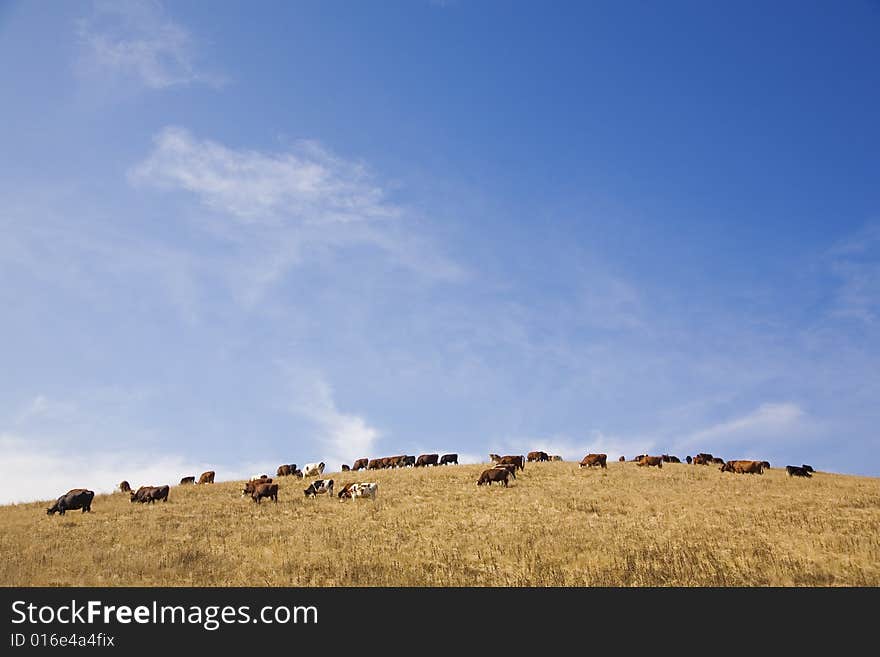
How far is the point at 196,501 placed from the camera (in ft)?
111

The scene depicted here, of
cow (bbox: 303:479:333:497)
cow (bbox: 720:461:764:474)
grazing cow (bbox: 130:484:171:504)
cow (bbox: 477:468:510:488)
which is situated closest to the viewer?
grazing cow (bbox: 130:484:171:504)

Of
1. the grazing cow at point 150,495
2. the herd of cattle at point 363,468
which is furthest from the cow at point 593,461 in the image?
the grazing cow at point 150,495

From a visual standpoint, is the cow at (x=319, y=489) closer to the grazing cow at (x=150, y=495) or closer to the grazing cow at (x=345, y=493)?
the grazing cow at (x=345, y=493)

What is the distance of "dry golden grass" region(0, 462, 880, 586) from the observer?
15.8 m

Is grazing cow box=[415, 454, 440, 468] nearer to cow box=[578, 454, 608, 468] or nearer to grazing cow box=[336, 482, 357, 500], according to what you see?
cow box=[578, 454, 608, 468]

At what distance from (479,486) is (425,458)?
22.0m

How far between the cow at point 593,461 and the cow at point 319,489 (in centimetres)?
1962

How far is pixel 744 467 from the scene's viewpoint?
146 ft

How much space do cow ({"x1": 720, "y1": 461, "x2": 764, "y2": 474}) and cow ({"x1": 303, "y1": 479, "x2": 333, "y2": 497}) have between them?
A: 2874 cm

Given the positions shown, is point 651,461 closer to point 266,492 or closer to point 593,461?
point 593,461

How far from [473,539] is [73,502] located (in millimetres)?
23172

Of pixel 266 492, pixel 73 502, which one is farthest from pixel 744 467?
pixel 73 502

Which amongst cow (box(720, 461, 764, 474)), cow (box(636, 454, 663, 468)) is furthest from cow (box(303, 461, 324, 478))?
cow (box(720, 461, 764, 474))
